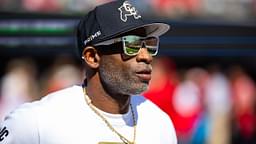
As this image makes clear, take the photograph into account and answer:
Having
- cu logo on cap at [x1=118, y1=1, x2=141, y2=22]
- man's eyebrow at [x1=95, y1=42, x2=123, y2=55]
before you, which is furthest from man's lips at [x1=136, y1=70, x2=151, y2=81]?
cu logo on cap at [x1=118, y1=1, x2=141, y2=22]

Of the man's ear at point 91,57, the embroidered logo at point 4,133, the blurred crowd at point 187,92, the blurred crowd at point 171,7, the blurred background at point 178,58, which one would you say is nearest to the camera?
the embroidered logo at point 4,133

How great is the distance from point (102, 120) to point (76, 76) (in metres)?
6.06

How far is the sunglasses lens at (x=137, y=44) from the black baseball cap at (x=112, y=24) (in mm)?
40

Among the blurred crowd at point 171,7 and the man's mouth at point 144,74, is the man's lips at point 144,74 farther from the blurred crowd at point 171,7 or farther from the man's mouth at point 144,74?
the blurred crowd at point 171,7

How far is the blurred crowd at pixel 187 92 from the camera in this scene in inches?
375

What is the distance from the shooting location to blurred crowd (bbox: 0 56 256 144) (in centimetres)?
952

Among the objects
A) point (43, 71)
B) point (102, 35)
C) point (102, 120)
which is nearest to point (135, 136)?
point (102, 120)

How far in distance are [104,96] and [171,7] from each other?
6820 mm

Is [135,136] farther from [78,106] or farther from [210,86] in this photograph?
[210,86]

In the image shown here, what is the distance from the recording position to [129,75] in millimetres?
4156

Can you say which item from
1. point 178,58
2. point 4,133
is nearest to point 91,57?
point 4,133

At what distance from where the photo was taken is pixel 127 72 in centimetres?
417

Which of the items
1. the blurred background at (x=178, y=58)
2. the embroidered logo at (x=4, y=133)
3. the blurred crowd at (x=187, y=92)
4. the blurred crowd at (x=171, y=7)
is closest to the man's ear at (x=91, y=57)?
the embroidered logo at (x=4, y=133)

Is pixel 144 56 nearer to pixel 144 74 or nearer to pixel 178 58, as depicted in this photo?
pixel 144 74
